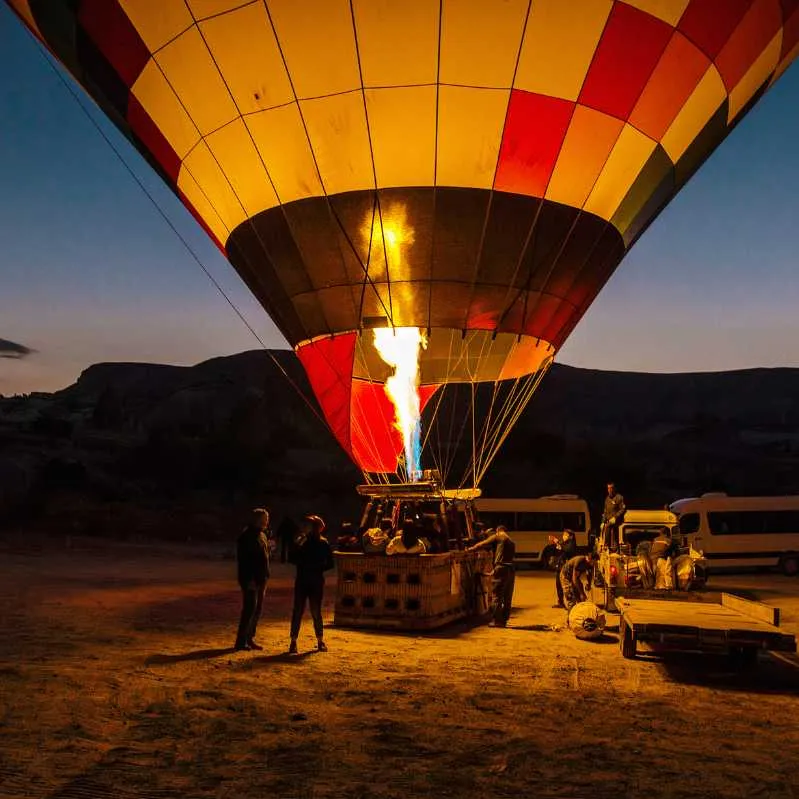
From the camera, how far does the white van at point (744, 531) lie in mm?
19828

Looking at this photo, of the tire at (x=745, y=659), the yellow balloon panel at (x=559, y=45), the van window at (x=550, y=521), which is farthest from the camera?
the van window at (x=550, y=521)

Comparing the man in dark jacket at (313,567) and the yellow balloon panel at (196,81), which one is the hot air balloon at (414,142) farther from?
the man in dark jacket at (313,567)

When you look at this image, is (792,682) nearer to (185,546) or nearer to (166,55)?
(166,55)

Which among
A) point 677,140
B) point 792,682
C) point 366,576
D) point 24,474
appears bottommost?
point 792,682

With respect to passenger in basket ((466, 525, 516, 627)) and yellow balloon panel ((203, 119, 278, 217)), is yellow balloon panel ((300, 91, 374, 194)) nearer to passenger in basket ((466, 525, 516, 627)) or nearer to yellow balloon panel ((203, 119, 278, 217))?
yellow balloon panel ((203, 119, 278, 217))

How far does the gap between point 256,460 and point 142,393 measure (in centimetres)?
1857

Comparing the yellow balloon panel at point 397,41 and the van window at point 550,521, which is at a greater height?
the yellow balloon panel at point 397,41

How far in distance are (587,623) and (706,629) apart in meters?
2.19

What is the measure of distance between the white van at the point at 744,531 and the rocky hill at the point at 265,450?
15.4m

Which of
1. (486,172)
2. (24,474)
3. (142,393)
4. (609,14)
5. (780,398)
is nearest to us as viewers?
(609,14)

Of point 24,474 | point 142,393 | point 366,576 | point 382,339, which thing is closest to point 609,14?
point 382,339

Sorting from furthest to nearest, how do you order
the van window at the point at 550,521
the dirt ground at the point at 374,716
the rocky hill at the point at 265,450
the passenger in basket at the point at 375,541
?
1. the rocky hill at the point at 265,450
2. the van window at the point at 550,521
3. the passenger in basket at the point at 375,541
4. the dirt ground at the point at 374,716

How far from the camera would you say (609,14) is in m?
8.72

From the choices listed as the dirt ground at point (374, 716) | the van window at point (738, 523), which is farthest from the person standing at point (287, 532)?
the dirt ground at point (374, 716)
